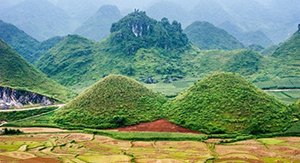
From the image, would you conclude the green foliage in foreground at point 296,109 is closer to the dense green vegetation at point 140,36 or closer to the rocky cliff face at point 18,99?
the rocky cliff face at point 18,99

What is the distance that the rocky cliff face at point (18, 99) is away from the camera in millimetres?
99069

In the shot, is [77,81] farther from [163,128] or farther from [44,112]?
[163,128]

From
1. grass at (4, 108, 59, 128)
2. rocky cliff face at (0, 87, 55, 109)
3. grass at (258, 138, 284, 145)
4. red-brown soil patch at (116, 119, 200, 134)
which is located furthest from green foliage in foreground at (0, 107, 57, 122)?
grass at (258, 138, 284, 145)

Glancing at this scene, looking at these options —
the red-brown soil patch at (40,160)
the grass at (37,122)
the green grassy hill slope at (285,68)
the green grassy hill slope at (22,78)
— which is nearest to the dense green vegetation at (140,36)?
the green grassy hill slope at (285,68)

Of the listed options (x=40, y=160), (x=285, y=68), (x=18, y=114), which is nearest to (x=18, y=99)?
(x=18, y=114)

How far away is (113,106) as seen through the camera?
3268 inches

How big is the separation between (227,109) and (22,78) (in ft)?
189

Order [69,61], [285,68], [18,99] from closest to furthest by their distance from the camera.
Answer: [18,99]
[285,68]
[69,61]

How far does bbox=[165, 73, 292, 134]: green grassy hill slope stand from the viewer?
73.3 meters

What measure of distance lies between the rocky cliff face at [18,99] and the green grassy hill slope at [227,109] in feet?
107

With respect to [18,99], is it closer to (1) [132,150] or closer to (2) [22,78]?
(2) [22,78]

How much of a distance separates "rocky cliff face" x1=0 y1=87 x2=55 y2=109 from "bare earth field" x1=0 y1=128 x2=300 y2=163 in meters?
30.2

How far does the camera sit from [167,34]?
17575 cm

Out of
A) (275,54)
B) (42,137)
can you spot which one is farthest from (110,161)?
(275,54)
